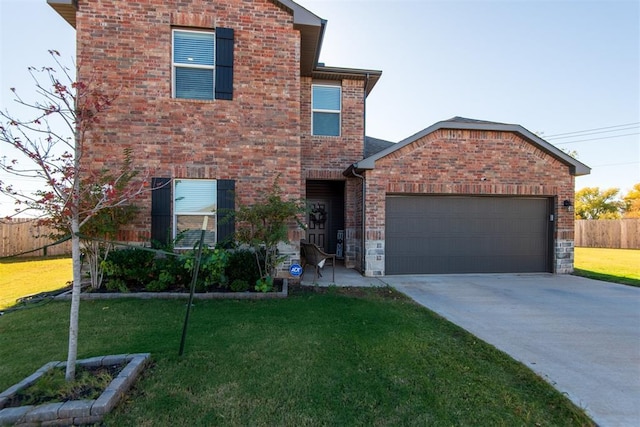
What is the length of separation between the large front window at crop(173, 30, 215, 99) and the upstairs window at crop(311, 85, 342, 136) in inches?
126

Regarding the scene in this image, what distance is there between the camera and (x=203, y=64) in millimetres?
6805

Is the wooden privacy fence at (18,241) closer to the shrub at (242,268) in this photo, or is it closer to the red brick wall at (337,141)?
the shrub at (242,268)

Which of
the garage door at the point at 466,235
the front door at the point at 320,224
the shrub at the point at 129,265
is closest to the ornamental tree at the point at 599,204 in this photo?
the garage door at the point at 466,235

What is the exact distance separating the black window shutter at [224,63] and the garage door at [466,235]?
4.87 m

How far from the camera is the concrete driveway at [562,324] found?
278 centimetres

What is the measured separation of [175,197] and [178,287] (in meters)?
2.00

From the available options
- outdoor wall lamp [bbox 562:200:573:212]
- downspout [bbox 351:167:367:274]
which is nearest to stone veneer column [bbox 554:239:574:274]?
outdoor wall lamp [bbox 562:200:573:212]

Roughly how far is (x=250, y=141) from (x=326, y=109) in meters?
3.27

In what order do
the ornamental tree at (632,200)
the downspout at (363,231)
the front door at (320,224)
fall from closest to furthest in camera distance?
the downspout at (363,231) → the front door at (320,224) → the ornamental tree at (632,200)

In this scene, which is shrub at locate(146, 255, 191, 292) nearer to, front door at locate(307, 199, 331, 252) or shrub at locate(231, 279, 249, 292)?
shrub at locate(231, 279, 249, 292)

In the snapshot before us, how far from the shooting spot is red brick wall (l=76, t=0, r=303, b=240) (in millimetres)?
6469

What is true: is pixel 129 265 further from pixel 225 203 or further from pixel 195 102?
pixel 195 102

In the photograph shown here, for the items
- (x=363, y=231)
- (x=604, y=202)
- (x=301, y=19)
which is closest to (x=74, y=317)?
(x=363, y=231)

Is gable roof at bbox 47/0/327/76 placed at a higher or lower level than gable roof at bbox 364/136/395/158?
higher
